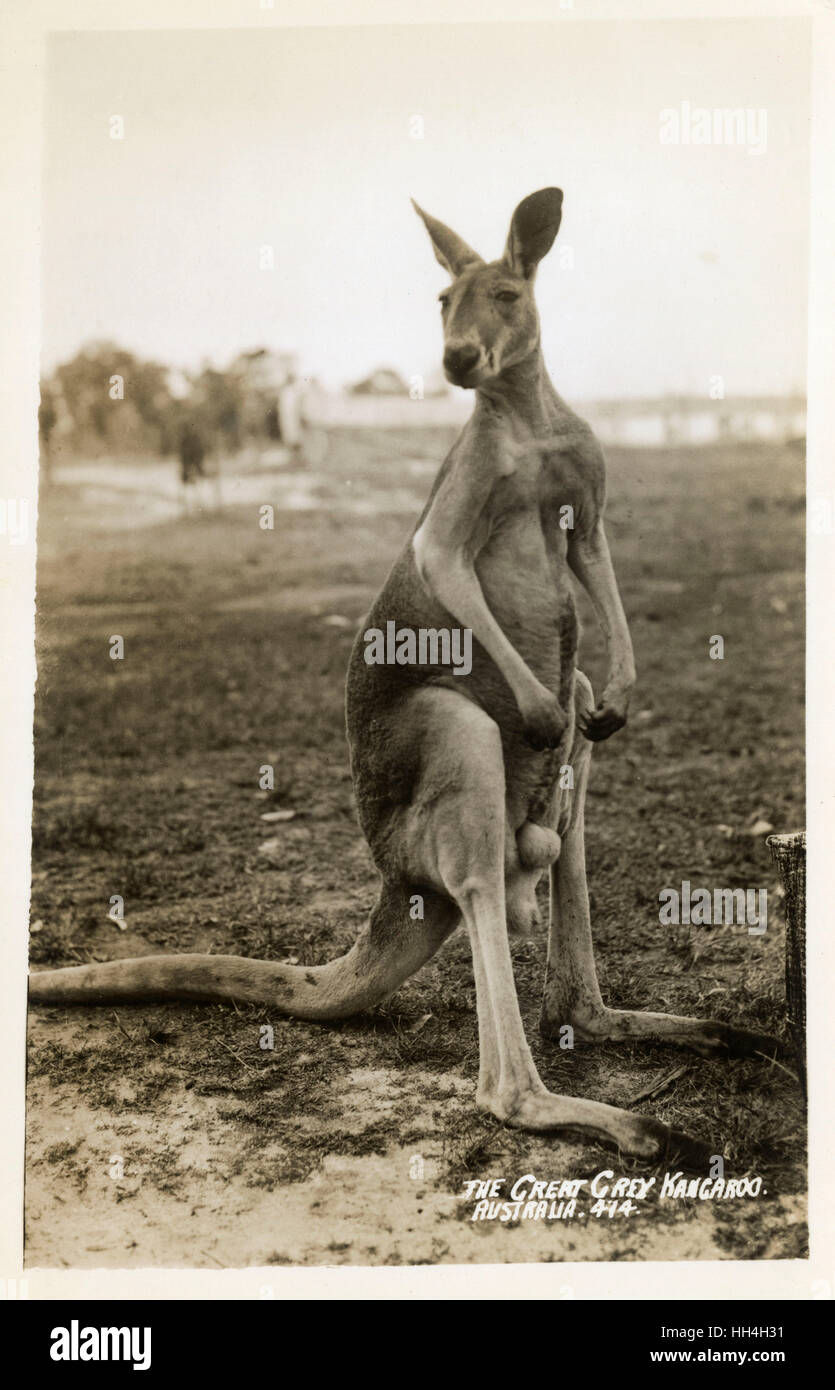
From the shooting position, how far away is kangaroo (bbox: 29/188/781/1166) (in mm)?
4535

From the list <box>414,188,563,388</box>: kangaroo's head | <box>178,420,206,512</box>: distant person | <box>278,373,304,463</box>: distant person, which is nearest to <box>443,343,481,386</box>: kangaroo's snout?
<box>414,188,563,388</box>: kangaroo's head

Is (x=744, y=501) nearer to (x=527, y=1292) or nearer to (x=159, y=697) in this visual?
(x=159, y=697)

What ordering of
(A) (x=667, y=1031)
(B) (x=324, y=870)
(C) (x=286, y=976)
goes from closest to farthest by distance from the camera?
1. (A) (x=667, y=1031)
2. (C) (x=286, y=976)
3. (B) (x=324, y=870)

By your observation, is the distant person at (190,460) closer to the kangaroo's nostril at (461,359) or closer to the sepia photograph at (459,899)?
the sepia photograph at (459,899)

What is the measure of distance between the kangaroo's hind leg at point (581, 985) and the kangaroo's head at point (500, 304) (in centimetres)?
124

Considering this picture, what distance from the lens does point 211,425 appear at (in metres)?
9.84

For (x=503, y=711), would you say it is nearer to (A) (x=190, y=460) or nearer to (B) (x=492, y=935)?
(B) (x=492, y=935)

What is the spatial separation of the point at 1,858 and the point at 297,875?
5.76 feet

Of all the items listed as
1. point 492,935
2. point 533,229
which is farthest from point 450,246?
point 492,935

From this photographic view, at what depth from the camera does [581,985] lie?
5.16 metres

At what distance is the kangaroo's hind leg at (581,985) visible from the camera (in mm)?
5035

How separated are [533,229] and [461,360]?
553mm

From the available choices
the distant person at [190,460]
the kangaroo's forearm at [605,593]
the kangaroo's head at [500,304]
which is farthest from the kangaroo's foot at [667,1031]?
the distant person at [190,460]

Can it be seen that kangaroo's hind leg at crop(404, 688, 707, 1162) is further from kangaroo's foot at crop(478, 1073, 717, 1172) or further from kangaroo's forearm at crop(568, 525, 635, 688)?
kangaroo's forearm at crop(568, 525, 635, 688)
